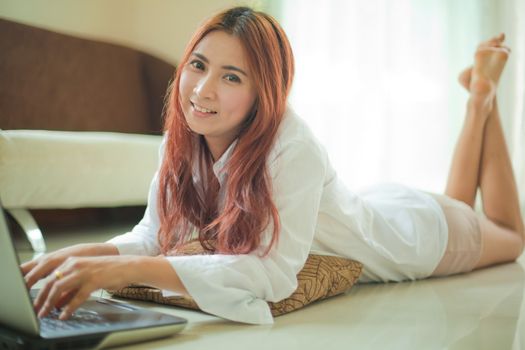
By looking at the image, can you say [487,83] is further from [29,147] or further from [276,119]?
[29,147]

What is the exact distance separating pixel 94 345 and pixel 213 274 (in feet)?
0.92

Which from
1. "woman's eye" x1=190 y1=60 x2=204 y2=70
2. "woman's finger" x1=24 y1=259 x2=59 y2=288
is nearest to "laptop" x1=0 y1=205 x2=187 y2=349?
"woman's finger" x1=24 y1=259 x2=59 y2=288

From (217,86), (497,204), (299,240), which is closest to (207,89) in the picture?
(217,86)

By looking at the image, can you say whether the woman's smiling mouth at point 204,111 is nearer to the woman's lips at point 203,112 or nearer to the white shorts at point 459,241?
the woman's lips at point 203,112

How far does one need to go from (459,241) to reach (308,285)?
64cm

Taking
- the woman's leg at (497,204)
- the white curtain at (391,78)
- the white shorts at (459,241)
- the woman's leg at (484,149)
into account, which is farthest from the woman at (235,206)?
the white curtain at (391,78)

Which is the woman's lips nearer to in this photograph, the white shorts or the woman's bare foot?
the white shorts

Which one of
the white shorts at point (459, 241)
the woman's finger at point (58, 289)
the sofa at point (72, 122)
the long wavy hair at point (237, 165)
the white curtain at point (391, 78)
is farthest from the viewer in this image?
the white curtain at point (391, 78)

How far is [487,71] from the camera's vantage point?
234 centimetres

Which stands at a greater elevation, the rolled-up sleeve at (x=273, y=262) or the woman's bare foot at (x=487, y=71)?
the woman's bare foot at (x=487, y=71)

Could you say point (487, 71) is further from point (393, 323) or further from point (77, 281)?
point (77, 281)

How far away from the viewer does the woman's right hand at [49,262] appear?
1157 millimetres

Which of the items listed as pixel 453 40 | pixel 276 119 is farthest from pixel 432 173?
pixel 276 119

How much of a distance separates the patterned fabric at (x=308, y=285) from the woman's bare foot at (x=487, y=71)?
0.99 metres
